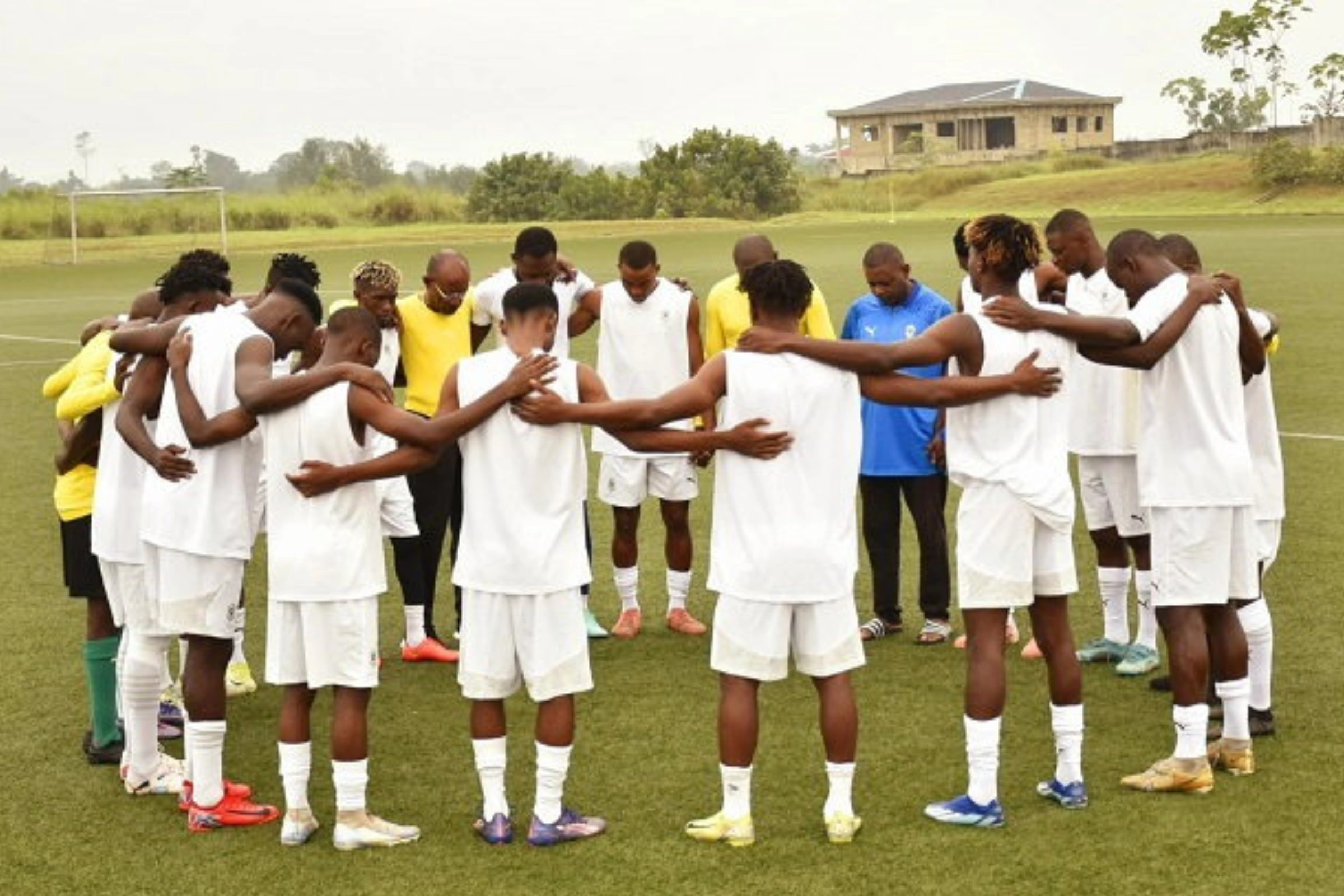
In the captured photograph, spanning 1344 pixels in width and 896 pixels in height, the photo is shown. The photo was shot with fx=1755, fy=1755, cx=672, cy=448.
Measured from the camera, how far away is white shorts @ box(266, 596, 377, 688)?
6.75 meters

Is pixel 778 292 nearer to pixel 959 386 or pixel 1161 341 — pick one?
pixel 959 386

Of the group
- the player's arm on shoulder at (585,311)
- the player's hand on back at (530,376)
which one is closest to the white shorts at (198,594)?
the player's hand on back at (530,376)

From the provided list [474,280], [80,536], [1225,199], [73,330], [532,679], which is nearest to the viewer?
[532,679]

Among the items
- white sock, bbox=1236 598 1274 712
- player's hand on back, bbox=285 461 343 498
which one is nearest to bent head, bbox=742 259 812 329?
player's hand on back, bbox=285 461 343 498

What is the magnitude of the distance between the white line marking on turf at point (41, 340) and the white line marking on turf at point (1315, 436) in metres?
21.3

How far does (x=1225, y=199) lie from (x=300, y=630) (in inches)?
2596

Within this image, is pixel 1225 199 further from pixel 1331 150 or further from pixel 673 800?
pixel 673 800

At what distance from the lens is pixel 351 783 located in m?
6.88

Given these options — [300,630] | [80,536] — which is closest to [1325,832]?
[300,630]

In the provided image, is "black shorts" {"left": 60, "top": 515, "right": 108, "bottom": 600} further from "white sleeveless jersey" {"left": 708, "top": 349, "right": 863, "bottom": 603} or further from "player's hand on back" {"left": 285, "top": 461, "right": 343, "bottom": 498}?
"white sleeveless jersey" {"left": 708, "top": 349, "right": 863, "bottom": 603}

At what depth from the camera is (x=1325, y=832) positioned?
6812 mm

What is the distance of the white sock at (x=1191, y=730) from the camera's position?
7219 millimetres

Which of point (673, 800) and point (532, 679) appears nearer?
point (532, 679)

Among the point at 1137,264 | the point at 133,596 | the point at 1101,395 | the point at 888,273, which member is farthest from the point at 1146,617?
the point at 133,596
